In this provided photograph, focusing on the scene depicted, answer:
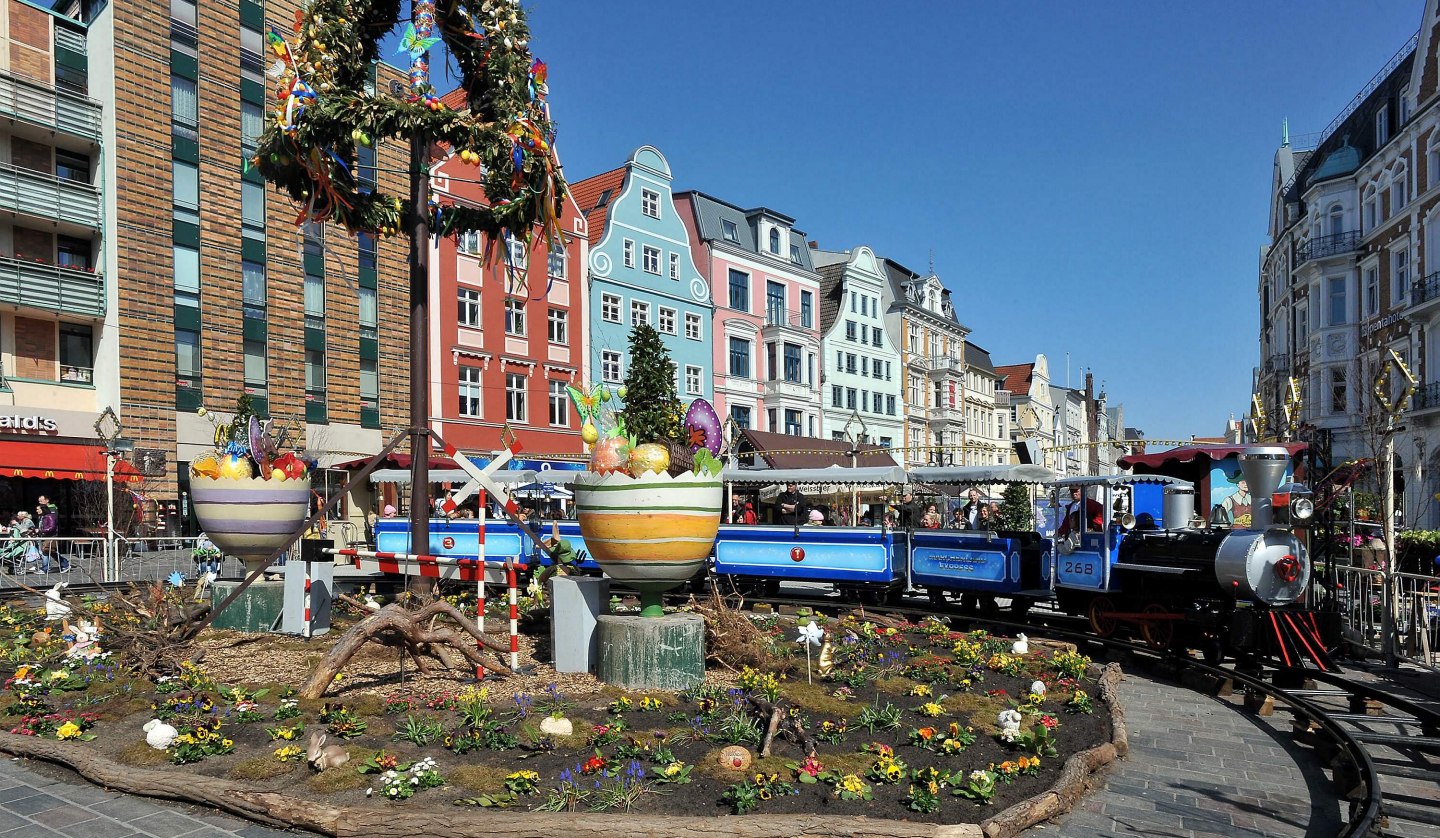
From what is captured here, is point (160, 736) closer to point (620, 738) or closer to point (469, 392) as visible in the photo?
point (620, 738)

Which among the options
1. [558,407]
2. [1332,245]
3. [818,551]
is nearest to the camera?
[818,551]

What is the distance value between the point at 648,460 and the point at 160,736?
4338 millimetres

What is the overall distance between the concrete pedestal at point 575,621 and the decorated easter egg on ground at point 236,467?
4.87 m

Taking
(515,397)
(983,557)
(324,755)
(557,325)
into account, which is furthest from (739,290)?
(324,755)

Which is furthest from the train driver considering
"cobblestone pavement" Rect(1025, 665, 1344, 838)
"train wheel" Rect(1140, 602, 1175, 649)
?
"cobblestone pavement" Rect(1025, 665, 1344, 838)

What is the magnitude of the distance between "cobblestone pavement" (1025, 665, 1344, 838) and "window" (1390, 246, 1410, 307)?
36.6 m

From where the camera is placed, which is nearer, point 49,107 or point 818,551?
point 818,551

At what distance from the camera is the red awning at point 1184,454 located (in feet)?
50.1

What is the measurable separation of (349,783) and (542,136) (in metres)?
9.14

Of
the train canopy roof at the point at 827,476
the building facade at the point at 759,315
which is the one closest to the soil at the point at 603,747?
the train canopy roof at the point at 827,476

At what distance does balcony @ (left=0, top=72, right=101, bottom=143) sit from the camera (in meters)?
26.5

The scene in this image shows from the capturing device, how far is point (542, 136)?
511 inches

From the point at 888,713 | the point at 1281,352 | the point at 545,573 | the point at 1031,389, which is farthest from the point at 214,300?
the point at 1031,389

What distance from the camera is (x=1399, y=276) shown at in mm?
38750
